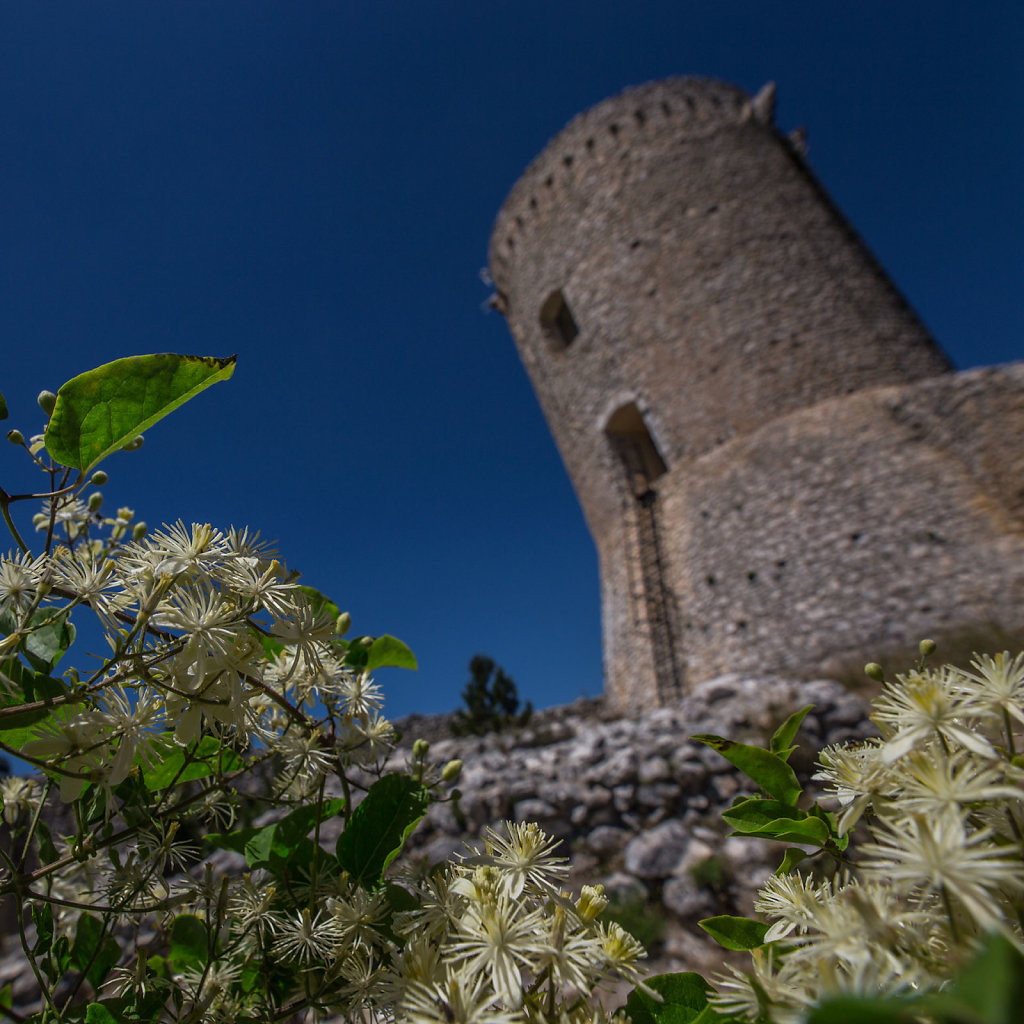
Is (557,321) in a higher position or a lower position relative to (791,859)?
higher

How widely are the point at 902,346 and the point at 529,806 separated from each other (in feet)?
18.1

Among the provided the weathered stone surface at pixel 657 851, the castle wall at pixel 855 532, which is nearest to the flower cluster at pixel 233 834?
the weathered stone surface at pixel 657 851

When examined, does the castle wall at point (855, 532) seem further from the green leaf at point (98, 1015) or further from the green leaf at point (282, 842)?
the green leaf at point (98, 1015)

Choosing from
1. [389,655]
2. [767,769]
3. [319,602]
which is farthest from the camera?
[389,655]

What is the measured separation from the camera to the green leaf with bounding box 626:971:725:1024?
1.51 ft

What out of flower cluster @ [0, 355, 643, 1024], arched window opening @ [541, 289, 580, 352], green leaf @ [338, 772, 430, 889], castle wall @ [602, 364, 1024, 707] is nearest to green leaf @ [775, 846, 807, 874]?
flower cluster @ [0, 355, 643, 1024]

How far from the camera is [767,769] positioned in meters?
0.56

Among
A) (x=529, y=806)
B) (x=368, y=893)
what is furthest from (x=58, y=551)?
(x=529, y=806)

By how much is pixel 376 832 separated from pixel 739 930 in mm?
333

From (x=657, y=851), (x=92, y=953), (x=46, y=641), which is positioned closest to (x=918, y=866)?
(x=46, y=641)

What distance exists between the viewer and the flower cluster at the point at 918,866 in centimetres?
33

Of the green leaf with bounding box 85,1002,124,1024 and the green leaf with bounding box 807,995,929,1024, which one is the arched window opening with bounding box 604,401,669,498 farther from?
the green leaf with bounding box 807,995,929,1024

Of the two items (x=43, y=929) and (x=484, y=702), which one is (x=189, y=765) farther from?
(x=484, y=702)

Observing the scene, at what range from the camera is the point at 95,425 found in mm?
548
